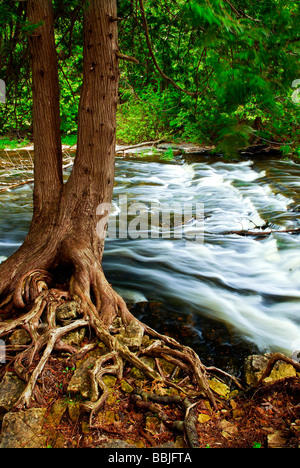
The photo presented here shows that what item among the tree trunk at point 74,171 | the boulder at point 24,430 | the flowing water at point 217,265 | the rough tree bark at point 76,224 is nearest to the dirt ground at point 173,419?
the boulder at point 24,430

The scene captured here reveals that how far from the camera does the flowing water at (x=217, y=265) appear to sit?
14.7ft

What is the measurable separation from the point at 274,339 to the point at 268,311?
67 cm

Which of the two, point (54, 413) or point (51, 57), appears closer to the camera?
point (54, 413)

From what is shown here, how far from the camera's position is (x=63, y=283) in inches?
161

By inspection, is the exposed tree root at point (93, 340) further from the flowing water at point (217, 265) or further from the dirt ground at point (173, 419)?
the flowing water at point (217, 265)

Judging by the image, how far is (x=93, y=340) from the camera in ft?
11.0

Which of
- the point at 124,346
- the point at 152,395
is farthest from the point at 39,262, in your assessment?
the point at 152,395

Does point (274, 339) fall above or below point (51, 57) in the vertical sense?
below

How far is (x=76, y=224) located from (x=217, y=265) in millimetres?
3405

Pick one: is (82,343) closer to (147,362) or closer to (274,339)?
(147,362)

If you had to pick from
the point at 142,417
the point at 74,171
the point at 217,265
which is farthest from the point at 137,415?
the point at 217,265

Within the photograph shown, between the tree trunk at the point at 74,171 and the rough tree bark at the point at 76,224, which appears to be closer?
the rough tree bark at the point at 76,224

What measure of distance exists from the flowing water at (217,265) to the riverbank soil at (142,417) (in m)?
0.96
